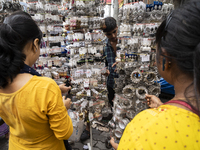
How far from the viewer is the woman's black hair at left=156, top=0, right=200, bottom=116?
0.43 m

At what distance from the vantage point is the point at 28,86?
0.73 metres

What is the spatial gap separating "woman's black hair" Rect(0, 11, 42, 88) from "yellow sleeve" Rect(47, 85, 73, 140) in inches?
10.1

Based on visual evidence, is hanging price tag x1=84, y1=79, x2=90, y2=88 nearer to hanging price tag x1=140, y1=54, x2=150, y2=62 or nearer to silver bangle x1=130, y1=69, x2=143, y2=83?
silver bangle x1=130, y1=69, x2=143, y2=83

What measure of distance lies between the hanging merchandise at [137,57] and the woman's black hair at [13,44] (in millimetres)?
1054

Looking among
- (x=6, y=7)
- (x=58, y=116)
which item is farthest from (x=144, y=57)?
(x=6, y=7)

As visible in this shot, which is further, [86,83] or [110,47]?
[110,47]

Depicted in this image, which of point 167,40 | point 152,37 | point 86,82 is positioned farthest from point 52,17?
point 167,40

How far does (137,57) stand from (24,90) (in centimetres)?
122

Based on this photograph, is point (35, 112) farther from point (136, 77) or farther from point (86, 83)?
point (86, 83)

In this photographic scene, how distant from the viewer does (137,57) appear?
4.99 ft

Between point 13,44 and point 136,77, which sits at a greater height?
point 13,44

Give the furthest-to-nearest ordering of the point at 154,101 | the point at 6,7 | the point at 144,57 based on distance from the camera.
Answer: the point at 6,7 → the point at 144,57 → the point at 154,101

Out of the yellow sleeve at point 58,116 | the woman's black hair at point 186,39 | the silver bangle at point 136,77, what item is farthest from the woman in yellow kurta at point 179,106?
the silver bangle at point 136,77

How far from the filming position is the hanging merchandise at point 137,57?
1438 millimetres
